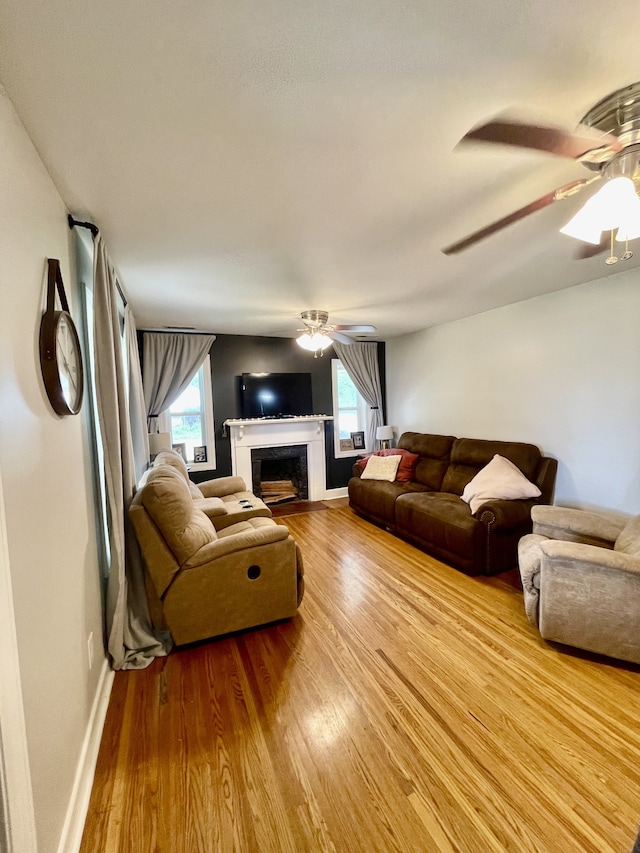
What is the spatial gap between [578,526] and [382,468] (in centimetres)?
249

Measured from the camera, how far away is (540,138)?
3.59 ft

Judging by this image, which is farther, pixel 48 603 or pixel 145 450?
pixel 145 450

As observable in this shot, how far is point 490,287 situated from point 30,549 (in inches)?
140

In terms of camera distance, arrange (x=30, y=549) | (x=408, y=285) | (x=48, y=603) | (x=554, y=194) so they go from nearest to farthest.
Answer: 1. (x=30, y=549)
2. (x=48, y=603)
3. (x=554, y=194)
4. (x=408, y=285)

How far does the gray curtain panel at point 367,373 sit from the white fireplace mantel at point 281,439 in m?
0.79

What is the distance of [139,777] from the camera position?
4.89 feet

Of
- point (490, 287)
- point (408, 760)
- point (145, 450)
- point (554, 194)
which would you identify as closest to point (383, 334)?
point (490, 287)

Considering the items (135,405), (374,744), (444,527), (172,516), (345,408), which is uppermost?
(135,405)

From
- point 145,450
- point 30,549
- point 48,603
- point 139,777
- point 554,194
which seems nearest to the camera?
point 30,549

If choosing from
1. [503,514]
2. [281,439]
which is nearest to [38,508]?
[503,514]

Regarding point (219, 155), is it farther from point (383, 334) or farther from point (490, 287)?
point (383, 334)

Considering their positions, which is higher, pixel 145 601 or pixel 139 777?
pixel 145 601

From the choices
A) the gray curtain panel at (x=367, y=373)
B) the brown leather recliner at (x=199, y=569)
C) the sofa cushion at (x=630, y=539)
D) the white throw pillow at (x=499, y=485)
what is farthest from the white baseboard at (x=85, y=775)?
the gray curtain panel at (x=367, y=373)

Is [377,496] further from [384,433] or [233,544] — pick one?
[233,544]
